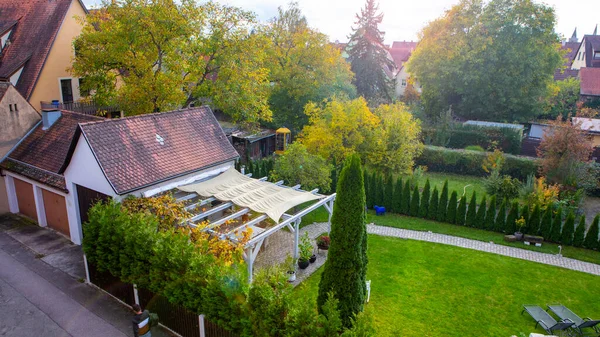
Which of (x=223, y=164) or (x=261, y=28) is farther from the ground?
(x=261, y=28)

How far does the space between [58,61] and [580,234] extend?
31686 mm

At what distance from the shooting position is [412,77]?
4631 cm

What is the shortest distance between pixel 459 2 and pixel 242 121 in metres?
24.6

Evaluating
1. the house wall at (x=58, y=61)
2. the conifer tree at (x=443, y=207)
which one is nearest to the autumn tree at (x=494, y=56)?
the conifer tree at (x=443, y=207)

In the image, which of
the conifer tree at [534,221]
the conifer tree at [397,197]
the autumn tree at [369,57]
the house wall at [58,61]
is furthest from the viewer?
the autumn tree at [369,57]

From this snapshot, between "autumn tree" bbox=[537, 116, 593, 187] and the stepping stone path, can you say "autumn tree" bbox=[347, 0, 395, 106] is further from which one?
the stepping stone path

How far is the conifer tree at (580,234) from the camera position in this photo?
767 inches

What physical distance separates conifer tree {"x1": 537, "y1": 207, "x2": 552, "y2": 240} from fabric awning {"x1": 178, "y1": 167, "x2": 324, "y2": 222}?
11044 millimetres

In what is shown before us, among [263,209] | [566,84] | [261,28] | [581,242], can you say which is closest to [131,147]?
[263,209]

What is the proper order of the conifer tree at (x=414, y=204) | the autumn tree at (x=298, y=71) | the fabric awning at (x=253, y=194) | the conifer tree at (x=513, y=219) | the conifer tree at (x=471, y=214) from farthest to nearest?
the autumn tree at (x=298, y=71), the conifer tree at (x=414, y=204), the conifer tree at (x=471, y=214), the conifer tree at (x=513, y=219), the fabric awning at (x=253, y=194)

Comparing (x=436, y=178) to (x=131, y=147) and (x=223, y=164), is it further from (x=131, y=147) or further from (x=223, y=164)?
(x=131, y=147)

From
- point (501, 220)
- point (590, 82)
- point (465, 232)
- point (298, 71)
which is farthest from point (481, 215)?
point (590, 82)

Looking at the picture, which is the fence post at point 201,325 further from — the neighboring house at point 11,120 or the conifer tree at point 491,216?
the conifer tree at point 491,216

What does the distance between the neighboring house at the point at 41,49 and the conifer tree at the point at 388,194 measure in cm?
2082
